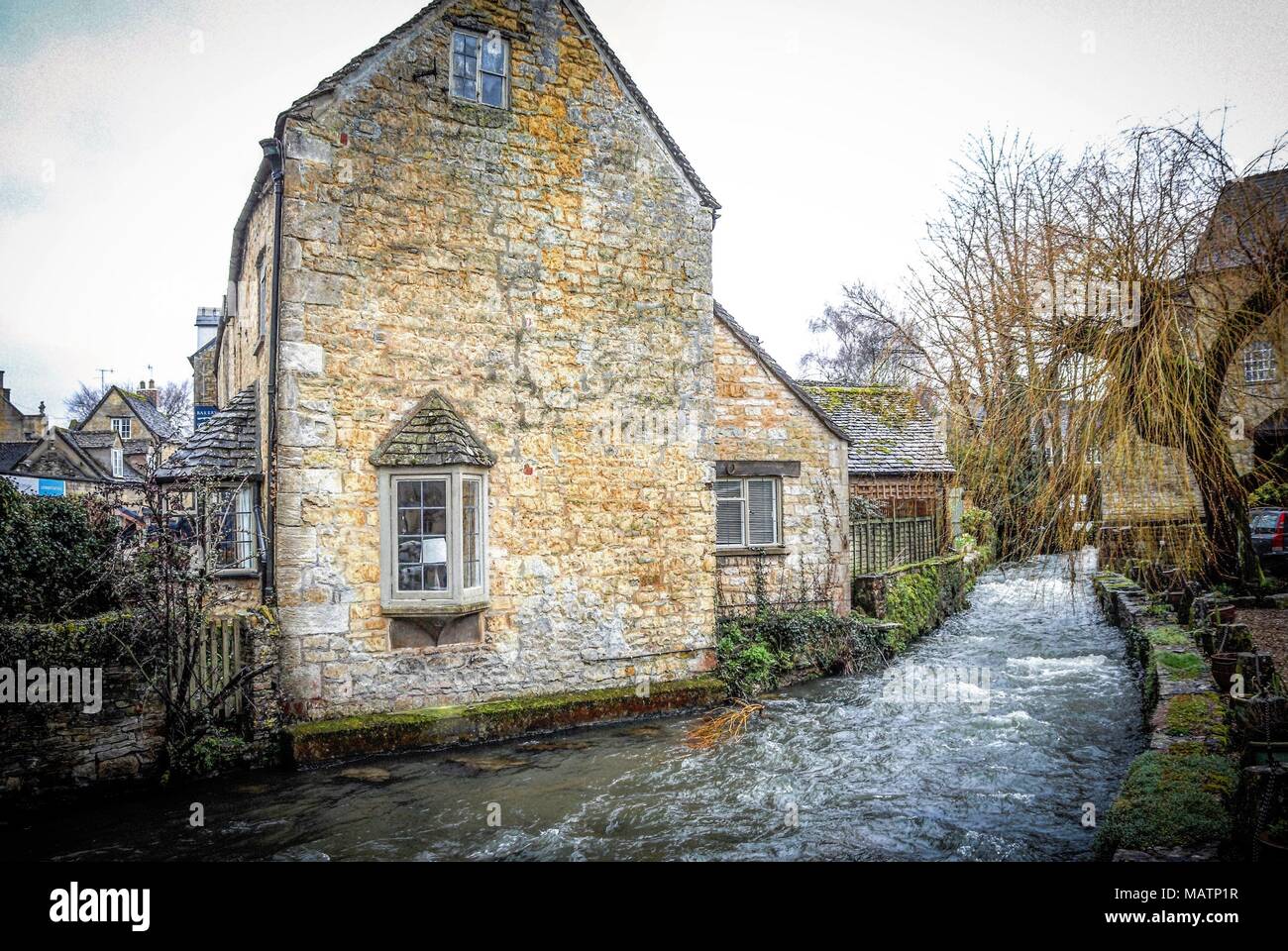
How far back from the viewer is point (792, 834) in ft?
22.5

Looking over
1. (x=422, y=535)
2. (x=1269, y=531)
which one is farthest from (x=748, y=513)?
(x=1269, y=531)

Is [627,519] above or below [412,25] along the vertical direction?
below

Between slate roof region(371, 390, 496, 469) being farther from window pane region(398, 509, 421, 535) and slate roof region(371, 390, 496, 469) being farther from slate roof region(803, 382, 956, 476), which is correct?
slate roof region(803, 382, 956, 476)

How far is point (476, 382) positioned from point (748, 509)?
5936mm

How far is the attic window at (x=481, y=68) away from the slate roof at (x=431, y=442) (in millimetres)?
3722

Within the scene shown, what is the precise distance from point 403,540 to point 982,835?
6521 mm

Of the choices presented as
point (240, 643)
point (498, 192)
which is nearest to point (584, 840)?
point (240, 643)

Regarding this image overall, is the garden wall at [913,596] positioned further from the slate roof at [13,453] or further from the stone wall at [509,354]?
the slate roof at [13,453]

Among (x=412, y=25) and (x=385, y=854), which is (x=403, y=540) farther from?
(x=412, y=25)

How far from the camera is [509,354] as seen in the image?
9.69 meters

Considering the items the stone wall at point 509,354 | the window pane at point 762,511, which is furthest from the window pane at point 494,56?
the window pane at point 762,511

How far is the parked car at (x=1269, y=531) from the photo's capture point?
15.7m

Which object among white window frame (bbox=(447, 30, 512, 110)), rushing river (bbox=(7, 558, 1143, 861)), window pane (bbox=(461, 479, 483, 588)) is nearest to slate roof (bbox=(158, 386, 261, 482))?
window pane (bbox=(461, 479, 483, 588))

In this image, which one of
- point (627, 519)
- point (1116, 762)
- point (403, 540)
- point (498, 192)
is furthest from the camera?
point (627, 519)
